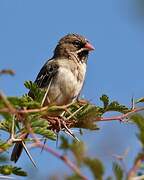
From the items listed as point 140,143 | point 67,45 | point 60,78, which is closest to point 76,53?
point 67,45

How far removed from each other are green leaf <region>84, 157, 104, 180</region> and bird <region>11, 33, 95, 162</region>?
15.8 ft

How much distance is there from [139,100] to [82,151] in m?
1.73

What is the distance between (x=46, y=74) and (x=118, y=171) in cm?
577

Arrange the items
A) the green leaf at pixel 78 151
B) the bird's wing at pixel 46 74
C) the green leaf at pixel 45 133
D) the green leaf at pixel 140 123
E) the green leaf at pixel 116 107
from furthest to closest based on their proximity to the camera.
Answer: the bird's wing at pixel 46 74 → the green leaf at pixel 116 107 → the green leaf at pixel 45 133 → the green leaf at pixel 140 123 → the green leaf at pixel 78 151

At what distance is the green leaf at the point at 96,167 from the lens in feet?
2.82

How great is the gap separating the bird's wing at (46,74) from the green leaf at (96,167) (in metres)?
5.49

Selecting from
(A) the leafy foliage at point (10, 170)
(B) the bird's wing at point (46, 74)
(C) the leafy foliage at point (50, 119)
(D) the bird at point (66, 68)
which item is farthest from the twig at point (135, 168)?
(B) the bird's wing at point (46, 74)

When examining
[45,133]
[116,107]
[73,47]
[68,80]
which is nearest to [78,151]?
[45,133]

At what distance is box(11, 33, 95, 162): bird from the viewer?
626cm

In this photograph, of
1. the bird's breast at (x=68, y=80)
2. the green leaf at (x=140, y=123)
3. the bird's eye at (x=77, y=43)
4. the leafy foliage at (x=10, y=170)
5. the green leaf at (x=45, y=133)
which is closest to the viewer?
the green leaf at (x=140, y=123)

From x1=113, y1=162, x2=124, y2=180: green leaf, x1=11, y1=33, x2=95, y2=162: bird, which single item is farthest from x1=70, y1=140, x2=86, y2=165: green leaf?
x1=11, y1=33, x2=95, y2=162: bird

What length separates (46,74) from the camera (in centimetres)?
669

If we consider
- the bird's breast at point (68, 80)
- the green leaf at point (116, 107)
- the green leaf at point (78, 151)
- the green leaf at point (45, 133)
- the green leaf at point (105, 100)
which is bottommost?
the green leaf at point (78, 151)

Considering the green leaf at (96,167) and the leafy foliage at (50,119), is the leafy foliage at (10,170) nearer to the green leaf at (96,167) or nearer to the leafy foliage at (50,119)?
the leafy foliage at (50,119)
